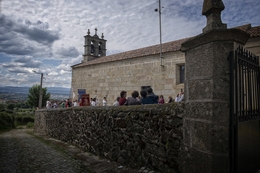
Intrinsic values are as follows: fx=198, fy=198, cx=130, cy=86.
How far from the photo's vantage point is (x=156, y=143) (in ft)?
13.0

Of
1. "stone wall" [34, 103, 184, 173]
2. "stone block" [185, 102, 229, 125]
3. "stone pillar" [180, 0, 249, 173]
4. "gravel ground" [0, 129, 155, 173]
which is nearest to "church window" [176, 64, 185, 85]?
"stone wall" [34, 103, 184, 173]

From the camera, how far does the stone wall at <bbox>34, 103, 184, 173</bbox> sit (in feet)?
11.7

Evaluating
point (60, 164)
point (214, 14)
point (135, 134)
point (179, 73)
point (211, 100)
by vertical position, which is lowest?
point (60, 164)

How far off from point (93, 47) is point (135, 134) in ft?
77.5

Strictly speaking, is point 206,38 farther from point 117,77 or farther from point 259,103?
point 117,77

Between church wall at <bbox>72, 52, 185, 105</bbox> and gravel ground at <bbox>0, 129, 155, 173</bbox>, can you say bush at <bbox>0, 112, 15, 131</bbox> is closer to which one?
church wall at <bbox>72, 52, 185, 105</bbox>

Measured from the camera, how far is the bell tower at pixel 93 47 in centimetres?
2580

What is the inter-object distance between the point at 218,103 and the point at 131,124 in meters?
2.43

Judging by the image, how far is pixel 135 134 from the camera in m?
4.61

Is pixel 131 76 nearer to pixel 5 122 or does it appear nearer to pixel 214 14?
pixel 214 14

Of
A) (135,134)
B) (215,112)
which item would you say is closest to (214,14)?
(215,112)

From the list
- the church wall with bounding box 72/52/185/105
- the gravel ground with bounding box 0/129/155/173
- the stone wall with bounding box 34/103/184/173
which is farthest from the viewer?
the church wall with bounding box 72/52/185/105

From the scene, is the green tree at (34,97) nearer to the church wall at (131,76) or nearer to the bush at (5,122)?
the bush at (5,122)

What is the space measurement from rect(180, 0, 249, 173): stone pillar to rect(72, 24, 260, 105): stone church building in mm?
6254
